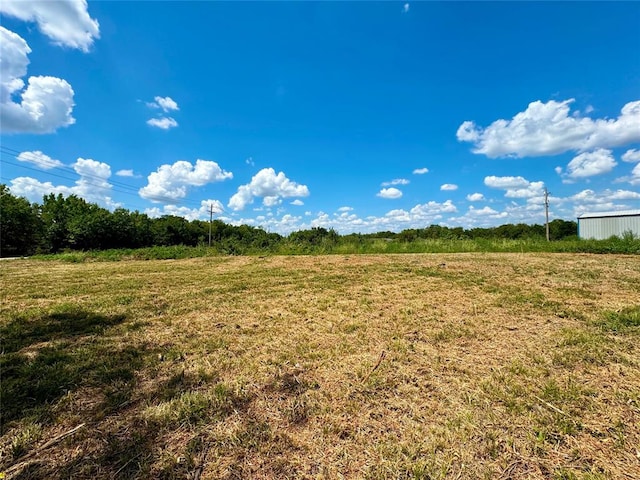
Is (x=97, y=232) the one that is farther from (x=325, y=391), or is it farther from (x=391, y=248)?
(x=325, y=391)

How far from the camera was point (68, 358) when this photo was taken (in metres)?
2.67

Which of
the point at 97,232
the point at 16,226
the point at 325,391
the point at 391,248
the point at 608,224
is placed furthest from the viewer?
the point at 97,232

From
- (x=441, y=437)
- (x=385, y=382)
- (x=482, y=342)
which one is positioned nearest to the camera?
(x=441, y=437)

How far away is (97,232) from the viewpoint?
32.3 m

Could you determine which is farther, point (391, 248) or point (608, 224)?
point (608, 224)

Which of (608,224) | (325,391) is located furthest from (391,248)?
(608,224)

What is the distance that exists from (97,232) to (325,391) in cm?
4061

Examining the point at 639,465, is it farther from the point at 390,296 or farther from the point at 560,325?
the point at 390,296

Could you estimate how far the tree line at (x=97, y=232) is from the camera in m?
22.3

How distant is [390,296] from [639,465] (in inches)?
147

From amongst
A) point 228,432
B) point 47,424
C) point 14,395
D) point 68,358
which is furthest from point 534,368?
point 68,358

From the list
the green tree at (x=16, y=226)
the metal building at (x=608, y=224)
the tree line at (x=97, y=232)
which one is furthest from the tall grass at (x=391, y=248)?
the green tree at (x=16, y=226)

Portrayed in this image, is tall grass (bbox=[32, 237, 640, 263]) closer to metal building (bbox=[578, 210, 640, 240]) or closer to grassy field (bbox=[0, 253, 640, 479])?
metal building (bbox=[578, 210, 640, 240])

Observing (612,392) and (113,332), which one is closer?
(612,392)
